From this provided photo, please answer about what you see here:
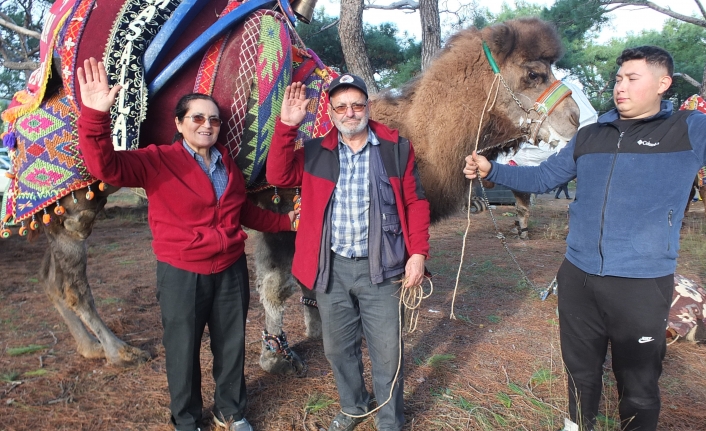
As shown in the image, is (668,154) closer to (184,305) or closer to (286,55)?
(286,55)

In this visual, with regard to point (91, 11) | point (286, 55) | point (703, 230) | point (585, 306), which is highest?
point (91, 11)

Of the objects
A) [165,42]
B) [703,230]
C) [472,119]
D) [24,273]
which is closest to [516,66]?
[472,119]

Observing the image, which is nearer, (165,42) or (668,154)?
(668,154)

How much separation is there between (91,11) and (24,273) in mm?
5270

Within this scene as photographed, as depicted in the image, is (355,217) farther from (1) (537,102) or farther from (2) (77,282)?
(2) (77,282)

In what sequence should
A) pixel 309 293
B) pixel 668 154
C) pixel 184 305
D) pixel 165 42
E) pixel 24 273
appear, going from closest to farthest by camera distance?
pixel 668 154 < pixel 184 305 < pixel 165 42 < pixel 309 293 < pixel 24 273

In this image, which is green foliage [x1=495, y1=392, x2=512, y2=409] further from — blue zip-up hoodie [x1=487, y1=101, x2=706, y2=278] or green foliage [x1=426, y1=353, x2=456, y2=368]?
blue zip-up hoodie [x1=487, y1=101, x2=706, y2=278]

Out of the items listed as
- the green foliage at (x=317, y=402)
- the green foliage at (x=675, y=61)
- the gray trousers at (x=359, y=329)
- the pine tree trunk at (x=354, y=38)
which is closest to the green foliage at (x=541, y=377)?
the gray trousers at (x=359, y=329)

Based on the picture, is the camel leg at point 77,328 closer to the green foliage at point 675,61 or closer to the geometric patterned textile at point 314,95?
the geometric patterned textile at point 314,95

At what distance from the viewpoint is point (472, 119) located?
347cm

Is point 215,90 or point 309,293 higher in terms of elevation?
point 215,90

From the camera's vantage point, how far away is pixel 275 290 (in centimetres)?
364

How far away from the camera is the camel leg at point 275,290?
3629mm

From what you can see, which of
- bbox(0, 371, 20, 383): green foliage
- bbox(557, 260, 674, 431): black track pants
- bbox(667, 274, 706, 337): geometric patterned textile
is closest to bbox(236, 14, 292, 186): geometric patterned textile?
bbox(557, 260, 674, 431): black track pants
